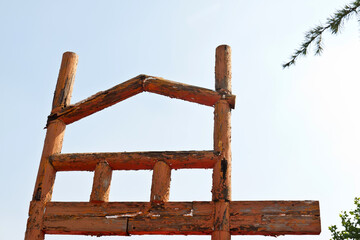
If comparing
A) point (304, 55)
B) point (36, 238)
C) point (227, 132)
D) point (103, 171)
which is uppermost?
point (304, 55)

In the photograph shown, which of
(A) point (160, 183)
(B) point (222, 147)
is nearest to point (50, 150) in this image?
(A) point (160, 183)

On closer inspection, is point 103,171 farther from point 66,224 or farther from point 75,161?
point 66,224

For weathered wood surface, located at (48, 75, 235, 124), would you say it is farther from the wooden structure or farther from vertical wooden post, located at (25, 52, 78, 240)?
vertical wooden post, located at (25, 52, 78, 240)

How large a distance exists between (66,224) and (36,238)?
320mm

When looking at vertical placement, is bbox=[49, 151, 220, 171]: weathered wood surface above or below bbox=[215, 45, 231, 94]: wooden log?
below

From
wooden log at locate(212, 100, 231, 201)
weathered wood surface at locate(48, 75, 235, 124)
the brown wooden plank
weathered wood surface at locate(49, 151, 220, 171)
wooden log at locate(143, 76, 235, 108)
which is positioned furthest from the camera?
weathered wood surface at locate(48, 75, 235, 124)

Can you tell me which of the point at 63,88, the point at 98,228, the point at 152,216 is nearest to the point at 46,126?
the point at 63,88

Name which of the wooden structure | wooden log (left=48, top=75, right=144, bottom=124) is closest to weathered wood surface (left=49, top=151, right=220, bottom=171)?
the wooden structure

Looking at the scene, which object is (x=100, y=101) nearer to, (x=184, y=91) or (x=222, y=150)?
(x=184, y=91)

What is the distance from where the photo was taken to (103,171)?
3.89 m

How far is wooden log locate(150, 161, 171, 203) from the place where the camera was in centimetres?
367

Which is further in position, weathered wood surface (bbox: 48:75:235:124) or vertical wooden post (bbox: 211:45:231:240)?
weathered wood surface (bbox: 48:75:235:124)

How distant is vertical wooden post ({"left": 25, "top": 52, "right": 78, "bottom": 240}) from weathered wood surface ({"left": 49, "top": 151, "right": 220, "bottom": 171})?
0.12 meters

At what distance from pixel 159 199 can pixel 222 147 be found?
782 mm
